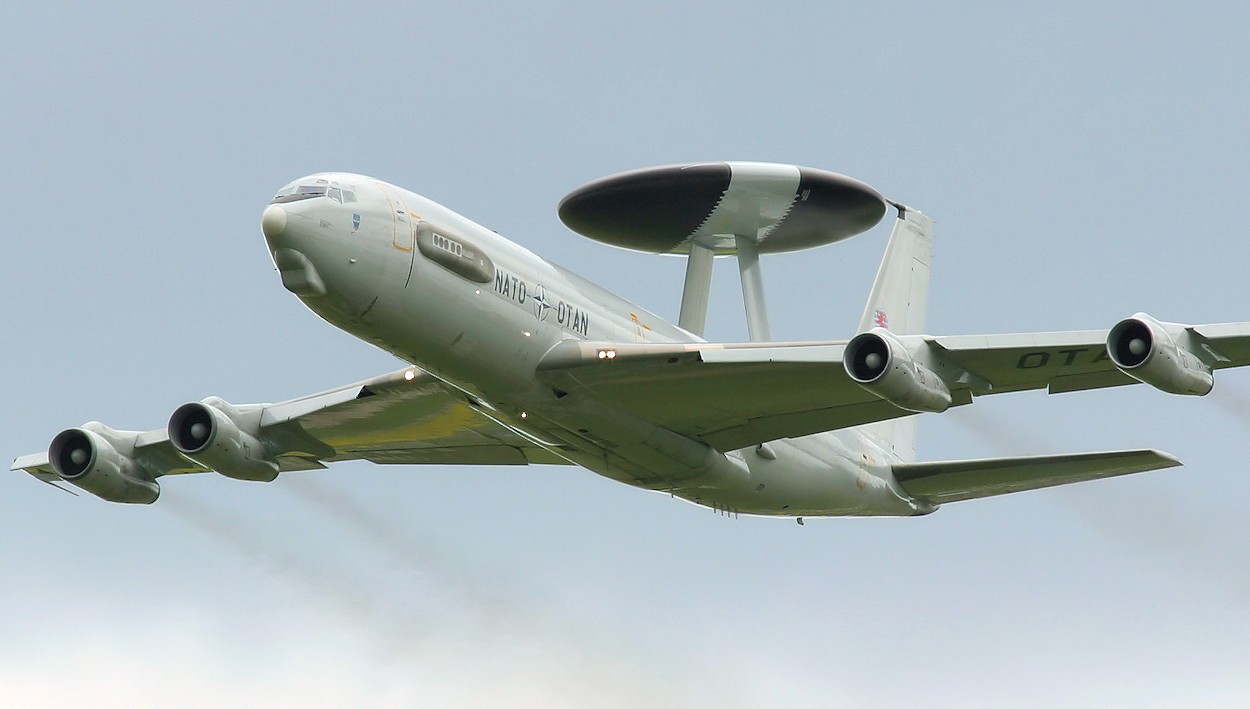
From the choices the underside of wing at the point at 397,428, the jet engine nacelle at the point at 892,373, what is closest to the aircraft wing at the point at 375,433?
the underside of wing at the point at 397,428

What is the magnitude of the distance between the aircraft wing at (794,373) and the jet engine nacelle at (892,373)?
0.48m

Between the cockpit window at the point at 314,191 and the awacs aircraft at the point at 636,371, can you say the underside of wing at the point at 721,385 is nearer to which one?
the awacs aircraft at the point at 636,371

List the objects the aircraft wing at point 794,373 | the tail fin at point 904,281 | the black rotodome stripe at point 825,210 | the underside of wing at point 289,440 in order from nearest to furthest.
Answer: the aircraft wing at point 794,373 → the underside of wing at point 289,440 → the black rotodome stripe at point 825,210 → the tail fin at point 904,281

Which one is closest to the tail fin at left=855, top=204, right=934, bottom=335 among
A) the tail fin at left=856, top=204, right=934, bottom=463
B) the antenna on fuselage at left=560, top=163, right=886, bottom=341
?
the tail fin at left=856, top=204, right=934, bottom=463

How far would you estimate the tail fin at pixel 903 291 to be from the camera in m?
43.9

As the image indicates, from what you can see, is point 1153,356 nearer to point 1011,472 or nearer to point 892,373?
point 892,373

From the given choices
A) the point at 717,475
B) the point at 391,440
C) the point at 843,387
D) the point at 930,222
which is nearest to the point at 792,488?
the point at 717,475

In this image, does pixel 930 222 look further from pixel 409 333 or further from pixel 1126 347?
pixel 409 333

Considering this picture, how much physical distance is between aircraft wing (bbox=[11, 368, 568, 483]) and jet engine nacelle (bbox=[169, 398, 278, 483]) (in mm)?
638

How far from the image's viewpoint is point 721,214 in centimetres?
4025

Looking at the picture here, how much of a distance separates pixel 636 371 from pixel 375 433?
28.8 feet

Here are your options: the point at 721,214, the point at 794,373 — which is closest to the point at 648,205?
the point at 721,214

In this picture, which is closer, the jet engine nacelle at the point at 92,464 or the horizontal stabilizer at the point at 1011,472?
the horizontal stabilizer at the point at 1011,472

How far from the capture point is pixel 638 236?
41.8m
